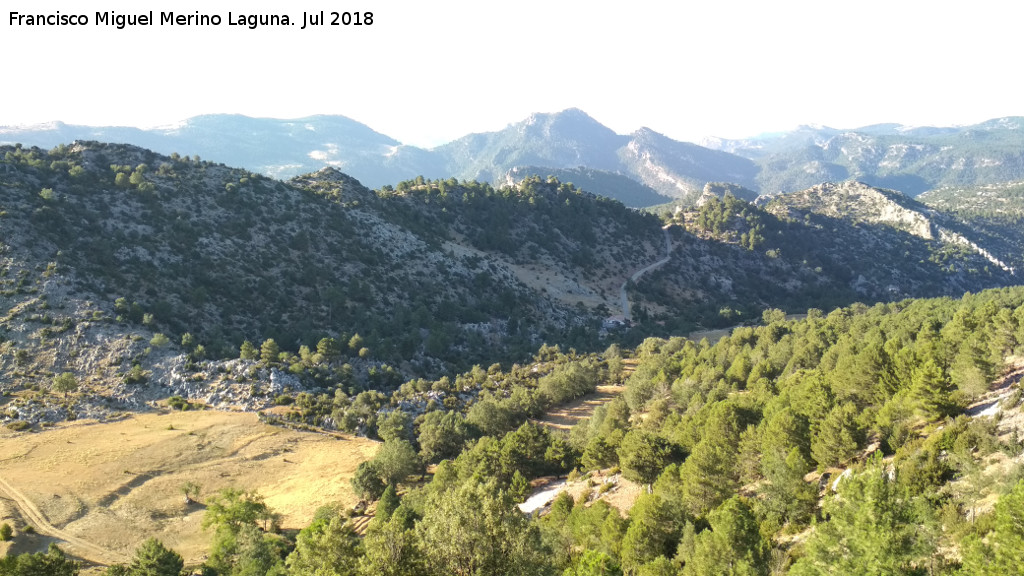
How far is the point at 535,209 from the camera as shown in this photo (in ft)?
512

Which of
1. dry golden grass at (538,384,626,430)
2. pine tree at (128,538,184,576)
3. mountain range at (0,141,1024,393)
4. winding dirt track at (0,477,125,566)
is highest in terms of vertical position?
mountain range at (0,141,1024,393)

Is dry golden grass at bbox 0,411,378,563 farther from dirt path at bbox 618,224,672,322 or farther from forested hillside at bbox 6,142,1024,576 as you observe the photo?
dirt path at bbox 618,224,672,322

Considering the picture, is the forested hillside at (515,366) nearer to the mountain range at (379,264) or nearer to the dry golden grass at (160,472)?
the mountain range at (379,264)

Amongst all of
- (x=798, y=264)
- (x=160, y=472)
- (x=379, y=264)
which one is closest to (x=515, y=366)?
(x=379, y=264)

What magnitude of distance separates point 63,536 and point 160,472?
1035 centimetres

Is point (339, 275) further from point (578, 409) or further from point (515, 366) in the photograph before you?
point (578, 409)

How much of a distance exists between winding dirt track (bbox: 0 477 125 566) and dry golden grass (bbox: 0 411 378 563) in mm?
159

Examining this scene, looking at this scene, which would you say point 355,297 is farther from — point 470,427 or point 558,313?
point 470,427

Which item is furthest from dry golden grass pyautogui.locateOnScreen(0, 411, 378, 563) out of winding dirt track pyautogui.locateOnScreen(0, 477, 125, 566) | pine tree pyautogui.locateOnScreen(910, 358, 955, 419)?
pine tree pyautogui.locateOnScreen(910, 358, 955, 419)

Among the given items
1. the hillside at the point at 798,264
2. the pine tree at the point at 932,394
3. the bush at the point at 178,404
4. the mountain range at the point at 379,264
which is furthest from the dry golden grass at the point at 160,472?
the hillside at the point at 798,264

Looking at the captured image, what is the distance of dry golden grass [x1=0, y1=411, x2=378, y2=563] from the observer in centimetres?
3884

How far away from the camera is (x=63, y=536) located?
3656 centimetres

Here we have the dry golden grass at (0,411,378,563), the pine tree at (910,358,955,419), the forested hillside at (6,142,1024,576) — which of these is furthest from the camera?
the dry golden grass at (0,411,378,563)

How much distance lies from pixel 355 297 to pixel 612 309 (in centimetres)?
5930
